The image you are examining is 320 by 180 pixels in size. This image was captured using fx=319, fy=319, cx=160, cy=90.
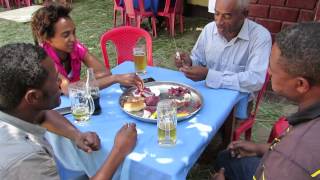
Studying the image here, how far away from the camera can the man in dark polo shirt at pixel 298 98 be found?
1.15 meters

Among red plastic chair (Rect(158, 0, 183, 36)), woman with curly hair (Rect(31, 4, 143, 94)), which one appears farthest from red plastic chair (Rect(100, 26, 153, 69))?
red plastic chair (Rect(158, 0, 183, 36))

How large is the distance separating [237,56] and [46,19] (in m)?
→ 1.66

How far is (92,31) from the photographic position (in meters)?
7.37

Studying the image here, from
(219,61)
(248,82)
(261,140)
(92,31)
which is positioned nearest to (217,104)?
(248,82)

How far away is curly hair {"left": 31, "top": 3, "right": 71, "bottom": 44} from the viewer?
2684 mm

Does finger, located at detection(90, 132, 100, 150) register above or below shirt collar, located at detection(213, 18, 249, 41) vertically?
below

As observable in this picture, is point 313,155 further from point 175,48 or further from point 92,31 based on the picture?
point 92,31

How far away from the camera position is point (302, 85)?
1355 millimetres

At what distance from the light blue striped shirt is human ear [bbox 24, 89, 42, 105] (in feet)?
4.32

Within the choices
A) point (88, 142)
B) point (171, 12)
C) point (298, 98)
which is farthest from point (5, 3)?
point (298, 98)

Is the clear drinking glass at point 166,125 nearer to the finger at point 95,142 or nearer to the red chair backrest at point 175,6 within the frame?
the finger at point 95,142

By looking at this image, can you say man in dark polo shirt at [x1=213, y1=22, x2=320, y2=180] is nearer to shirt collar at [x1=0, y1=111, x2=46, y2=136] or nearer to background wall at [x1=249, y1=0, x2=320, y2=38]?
shirt collar at [x1=0, y1=111, x2=46, y2=136]

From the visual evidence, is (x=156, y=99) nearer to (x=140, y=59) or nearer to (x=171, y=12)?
(x=140, y=59)

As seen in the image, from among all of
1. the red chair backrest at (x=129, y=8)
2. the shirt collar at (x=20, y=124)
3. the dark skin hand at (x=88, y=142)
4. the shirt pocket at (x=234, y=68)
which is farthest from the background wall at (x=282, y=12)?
the shirt collar at (x=20, y=124)
